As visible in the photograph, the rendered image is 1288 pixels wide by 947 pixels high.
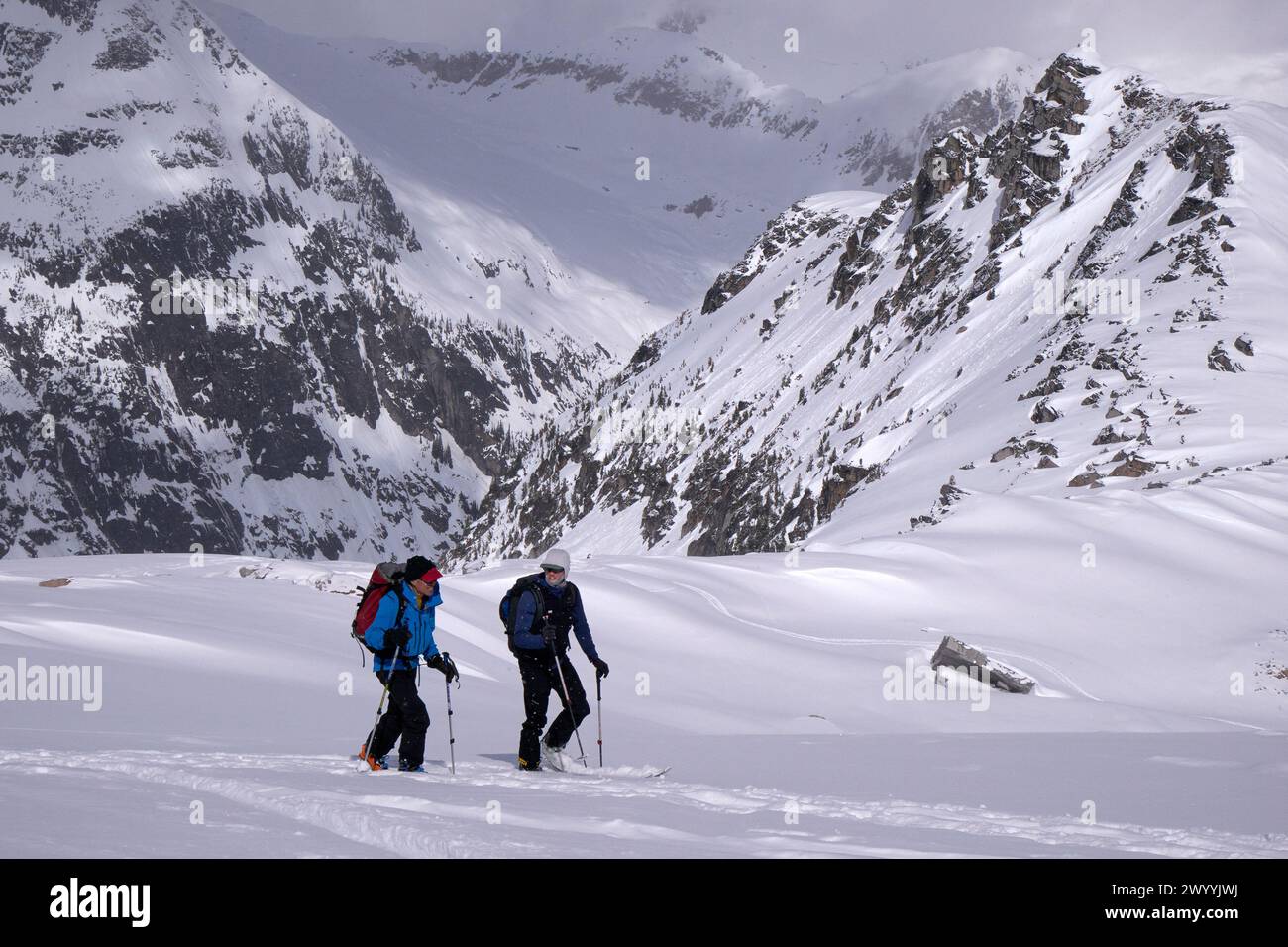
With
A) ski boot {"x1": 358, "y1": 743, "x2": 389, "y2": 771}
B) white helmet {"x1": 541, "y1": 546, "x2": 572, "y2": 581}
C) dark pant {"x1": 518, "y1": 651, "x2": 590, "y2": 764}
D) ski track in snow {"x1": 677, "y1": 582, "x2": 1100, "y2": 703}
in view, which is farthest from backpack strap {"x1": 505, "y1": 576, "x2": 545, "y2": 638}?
ski track in snow {"x1": 677, "y1": 582, "x2": 1100, "y2": 703}

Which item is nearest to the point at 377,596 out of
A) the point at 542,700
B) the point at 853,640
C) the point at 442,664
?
the point at 442,664

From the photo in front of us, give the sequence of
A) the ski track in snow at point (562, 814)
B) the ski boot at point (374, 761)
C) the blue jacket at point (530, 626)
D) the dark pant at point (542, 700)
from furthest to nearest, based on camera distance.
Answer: the dark pant at point (542, 700) < the blue jacket at point (530, 626) < the ski boot at point (374, 761) < the ski track in snow at point (562, 814)

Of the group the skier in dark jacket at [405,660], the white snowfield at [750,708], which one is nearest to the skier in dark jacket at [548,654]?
the white snowfield at [750,708]

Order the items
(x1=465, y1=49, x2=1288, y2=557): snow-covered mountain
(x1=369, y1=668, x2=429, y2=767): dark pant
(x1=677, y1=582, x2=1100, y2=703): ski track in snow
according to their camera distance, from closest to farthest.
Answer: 1. (x1=369, y1=668, x2=429, y2=767): dark pant
2. (x1=677, y1=582, x2=1100, y2=703): ski track in snow
3. (x1=465, y1=49, x2=1288, y2=557): snow-covered mountain

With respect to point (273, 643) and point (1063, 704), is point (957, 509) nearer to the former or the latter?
point (1063, 704)

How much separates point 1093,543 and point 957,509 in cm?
415

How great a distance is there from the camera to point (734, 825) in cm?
782

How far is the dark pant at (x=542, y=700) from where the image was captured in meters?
11.0

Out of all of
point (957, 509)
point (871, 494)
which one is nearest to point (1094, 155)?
point (871, 494)

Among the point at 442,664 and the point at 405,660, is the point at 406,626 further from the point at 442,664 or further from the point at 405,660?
the point at 442,664

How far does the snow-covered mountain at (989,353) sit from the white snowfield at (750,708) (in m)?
4.78

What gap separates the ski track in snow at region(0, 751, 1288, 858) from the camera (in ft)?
22.5

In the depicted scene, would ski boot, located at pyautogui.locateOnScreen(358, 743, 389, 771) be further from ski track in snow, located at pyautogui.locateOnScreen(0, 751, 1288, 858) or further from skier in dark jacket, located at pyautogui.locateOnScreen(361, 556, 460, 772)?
ski track in snow, located at pyautogui.locateOnScreen(0, 751, 1288, 858)

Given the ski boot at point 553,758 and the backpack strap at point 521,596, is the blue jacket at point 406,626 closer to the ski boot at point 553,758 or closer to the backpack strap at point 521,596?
the backpack strap at point 521,596
